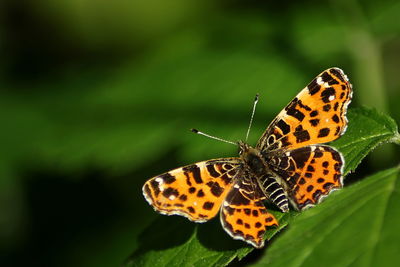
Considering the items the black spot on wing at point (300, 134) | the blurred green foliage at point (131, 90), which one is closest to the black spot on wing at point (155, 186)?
the black spot on wing at point (300, 134)

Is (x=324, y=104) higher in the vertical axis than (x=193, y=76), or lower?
lower

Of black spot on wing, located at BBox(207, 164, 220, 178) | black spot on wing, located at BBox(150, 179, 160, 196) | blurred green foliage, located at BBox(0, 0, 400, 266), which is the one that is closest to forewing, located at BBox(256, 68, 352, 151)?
black spot on wing, located at BBox(207, 164, 220, 178)

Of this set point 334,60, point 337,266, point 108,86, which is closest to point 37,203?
point 108,86

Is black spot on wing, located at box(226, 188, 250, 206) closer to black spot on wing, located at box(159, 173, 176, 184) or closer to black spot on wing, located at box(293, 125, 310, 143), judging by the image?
black spot on wing, located at box(159, 173, 176, 184)

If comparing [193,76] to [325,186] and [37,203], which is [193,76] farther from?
[325,186]

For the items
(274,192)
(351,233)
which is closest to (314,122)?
(274,192)

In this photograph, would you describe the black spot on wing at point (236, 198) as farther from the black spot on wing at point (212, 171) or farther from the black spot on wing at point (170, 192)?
the black spot on wing at point (170, 192)
